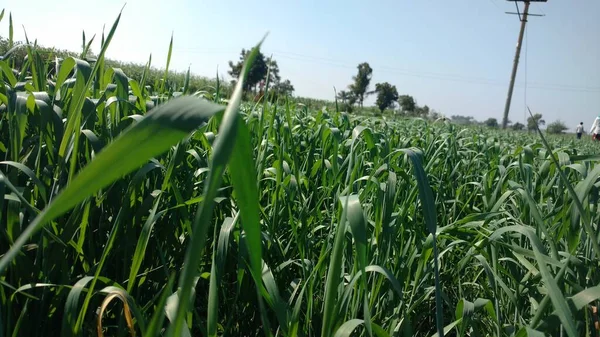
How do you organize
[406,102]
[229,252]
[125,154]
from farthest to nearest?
[406,102], [229,252], [125,154]

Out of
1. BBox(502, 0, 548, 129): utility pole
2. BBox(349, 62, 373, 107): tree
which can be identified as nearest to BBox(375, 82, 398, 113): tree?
BBox(349, 62, 373, 107): tree

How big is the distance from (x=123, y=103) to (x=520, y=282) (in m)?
1.28

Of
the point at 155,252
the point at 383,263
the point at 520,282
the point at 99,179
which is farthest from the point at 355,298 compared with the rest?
the point at 99,179

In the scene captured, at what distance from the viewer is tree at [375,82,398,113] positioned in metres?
55.3

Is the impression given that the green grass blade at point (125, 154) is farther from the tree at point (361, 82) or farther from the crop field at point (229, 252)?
the tree at point (361, 82)

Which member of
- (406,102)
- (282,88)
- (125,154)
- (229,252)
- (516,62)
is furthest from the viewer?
(406,102)

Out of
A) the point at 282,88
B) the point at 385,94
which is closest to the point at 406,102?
the point at 385,94

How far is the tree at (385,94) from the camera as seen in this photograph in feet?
182

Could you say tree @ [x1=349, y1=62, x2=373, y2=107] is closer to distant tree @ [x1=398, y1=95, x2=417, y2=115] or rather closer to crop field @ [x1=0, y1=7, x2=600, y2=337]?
distant tree @ [x1=398, y1=95, x2=417, y2=115]

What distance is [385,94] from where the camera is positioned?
55562mm

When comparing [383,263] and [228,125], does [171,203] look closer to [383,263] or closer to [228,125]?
[383,263]

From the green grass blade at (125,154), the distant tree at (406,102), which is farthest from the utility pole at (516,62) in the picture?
the green grass blade at (125,154)

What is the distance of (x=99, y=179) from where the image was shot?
32 centimetres

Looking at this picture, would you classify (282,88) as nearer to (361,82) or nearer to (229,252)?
(229,252)
